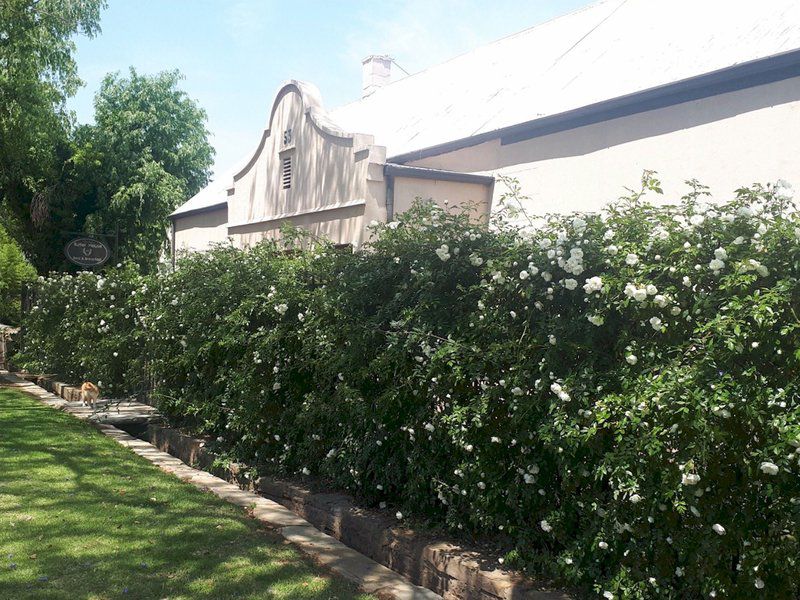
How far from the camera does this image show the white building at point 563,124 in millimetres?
9586

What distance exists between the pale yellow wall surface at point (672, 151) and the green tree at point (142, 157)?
21.3 m

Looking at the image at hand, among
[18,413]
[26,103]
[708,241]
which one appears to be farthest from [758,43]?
[26,103]

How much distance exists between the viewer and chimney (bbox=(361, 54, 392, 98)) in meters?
23.5

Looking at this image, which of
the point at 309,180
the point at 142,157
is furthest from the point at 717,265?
the point at 142,157

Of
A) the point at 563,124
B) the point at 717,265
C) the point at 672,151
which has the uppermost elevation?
the point at 563,124

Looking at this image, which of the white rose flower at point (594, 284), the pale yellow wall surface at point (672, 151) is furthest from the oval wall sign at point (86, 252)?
the white rose flower at point (594, 284)

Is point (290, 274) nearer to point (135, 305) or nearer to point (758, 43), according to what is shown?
point (135, 305)

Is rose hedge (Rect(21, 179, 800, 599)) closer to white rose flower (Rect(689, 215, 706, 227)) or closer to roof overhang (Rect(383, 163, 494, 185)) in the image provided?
white rose flower (Rect(689, 215, 706, 227))

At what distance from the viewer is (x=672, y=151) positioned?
10.3 metres

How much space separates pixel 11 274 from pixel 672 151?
24.8m

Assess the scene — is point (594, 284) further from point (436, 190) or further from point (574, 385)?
point (436, 190)

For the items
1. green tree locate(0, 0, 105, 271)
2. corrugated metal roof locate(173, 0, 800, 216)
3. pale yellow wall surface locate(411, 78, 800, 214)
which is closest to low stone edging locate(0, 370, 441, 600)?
pale yellow wall surface locate(411, 78, 800, 214)

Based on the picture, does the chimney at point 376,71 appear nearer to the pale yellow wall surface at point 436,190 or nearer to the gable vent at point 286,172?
the gable vent at point 286,172

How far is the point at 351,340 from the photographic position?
219 inches
